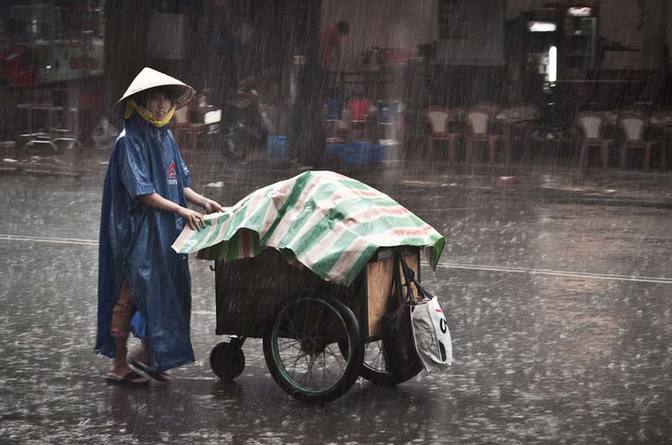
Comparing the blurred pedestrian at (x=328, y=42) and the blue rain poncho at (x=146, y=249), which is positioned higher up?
the blurred pedestrian at (x=328, y=42)

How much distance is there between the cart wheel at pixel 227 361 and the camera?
6648 millimetres

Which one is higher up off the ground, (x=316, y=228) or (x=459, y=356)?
(x=316, y=228)

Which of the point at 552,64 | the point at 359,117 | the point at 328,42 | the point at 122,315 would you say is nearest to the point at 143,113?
the point at 122,315

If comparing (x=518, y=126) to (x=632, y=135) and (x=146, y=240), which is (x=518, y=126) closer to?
(x=632, y=135)

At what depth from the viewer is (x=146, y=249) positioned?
21.0ft

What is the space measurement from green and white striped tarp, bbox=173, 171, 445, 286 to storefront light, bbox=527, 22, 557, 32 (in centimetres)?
1684

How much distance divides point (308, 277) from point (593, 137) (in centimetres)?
1464

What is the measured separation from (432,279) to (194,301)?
1.96 meters

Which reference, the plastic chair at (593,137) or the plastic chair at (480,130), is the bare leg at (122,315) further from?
the plastic chair at (480,130)

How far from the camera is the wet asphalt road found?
5836 mm

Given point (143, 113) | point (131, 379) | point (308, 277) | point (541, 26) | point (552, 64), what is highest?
point (541, 26)

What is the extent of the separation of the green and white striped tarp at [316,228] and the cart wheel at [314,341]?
0.28 m

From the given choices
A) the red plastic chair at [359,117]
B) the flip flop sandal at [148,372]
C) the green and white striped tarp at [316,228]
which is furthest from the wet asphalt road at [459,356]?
the red plastic chair at [359,117]

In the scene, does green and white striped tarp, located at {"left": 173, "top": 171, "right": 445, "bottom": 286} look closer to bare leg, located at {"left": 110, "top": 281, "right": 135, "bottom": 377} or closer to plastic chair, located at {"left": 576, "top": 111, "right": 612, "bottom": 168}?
bare leg, located at {"left": 110, "top": 281, "right": 135, "bottom": 377}
